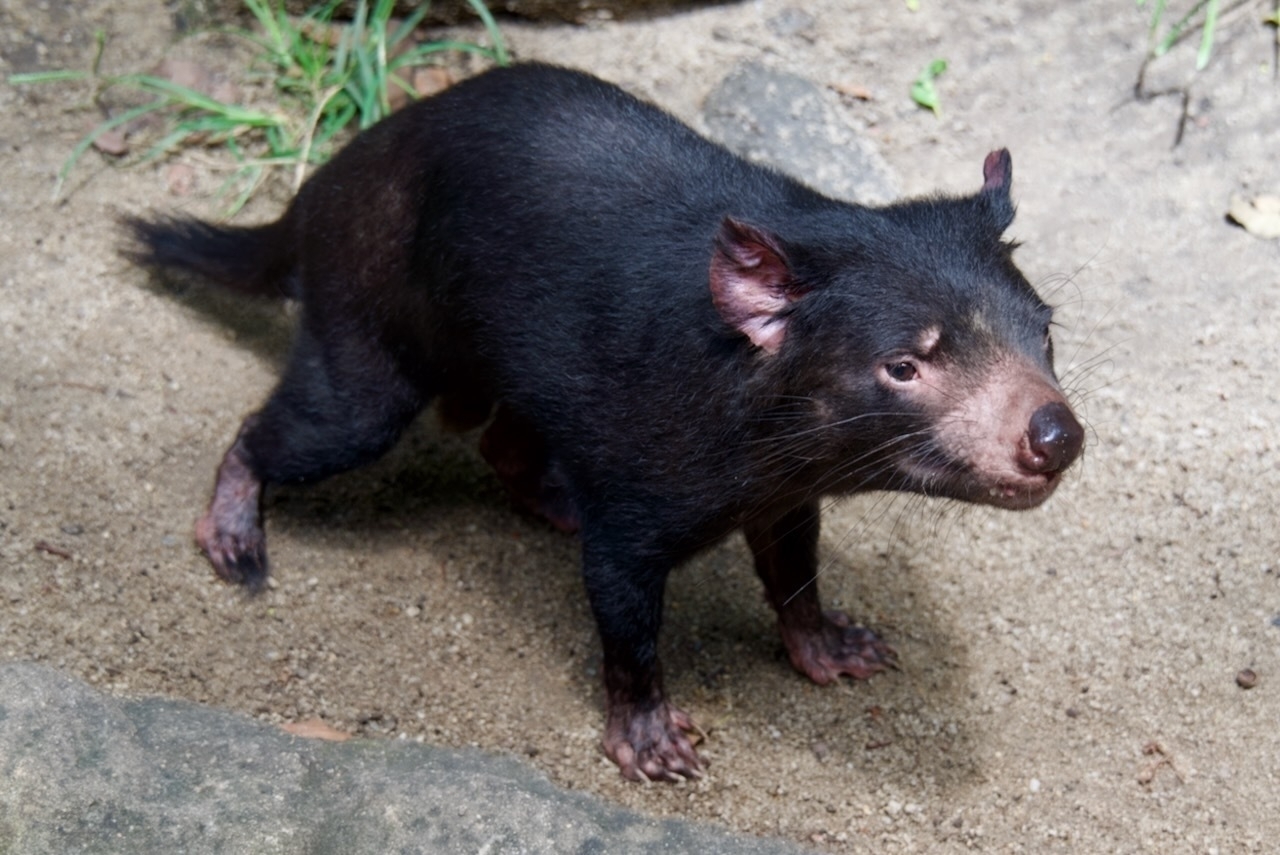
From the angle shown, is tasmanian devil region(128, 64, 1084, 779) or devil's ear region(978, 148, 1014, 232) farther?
devil's ear region(978, 148, 1014, 232)

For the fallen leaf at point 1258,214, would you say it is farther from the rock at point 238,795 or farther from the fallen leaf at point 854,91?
the rock at point 238,795

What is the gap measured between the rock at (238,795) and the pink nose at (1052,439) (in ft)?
4.00

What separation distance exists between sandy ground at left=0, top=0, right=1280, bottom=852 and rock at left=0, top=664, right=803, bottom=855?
0.42m

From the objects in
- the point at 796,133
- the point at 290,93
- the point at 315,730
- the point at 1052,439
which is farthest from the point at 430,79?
the point at 1052,439

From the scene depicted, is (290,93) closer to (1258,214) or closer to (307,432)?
(307,432)

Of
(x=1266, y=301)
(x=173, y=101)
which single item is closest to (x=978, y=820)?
(x=1266, y=301)

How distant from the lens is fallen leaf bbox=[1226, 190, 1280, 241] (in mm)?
5418

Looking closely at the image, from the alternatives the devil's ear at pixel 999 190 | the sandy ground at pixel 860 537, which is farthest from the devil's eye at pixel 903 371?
the sandy ground at pixel 860 537

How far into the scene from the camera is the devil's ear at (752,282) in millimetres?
3281

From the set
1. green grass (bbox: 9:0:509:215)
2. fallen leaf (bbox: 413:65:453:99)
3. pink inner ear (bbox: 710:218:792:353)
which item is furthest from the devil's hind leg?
fallen leaf (bbox: 413:65:453:99)

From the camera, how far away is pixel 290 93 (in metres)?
6.09

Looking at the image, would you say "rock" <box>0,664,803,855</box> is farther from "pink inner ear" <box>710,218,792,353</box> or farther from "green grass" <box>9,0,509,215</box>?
"green grass" <box>9,0,509,215</box>

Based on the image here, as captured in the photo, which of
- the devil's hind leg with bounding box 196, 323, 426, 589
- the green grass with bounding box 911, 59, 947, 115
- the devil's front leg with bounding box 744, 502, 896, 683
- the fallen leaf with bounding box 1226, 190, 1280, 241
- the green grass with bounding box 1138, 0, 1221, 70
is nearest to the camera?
the devil's front leg with bounding box 744, 502, 896, 683

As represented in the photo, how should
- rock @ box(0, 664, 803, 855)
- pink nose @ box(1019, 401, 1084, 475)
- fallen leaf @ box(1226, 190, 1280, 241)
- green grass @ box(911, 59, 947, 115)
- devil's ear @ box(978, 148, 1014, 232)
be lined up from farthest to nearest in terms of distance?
green grass @ box(911, 59, 947, 115) → fallen leaf @ box(1226, 190, 1280, 241) → devil's ear @ box(978, 148, 1014, 232) → rock @ box(0, 664, 803, 855) → pink nose @ box(1019, 401, 1084, 475)
